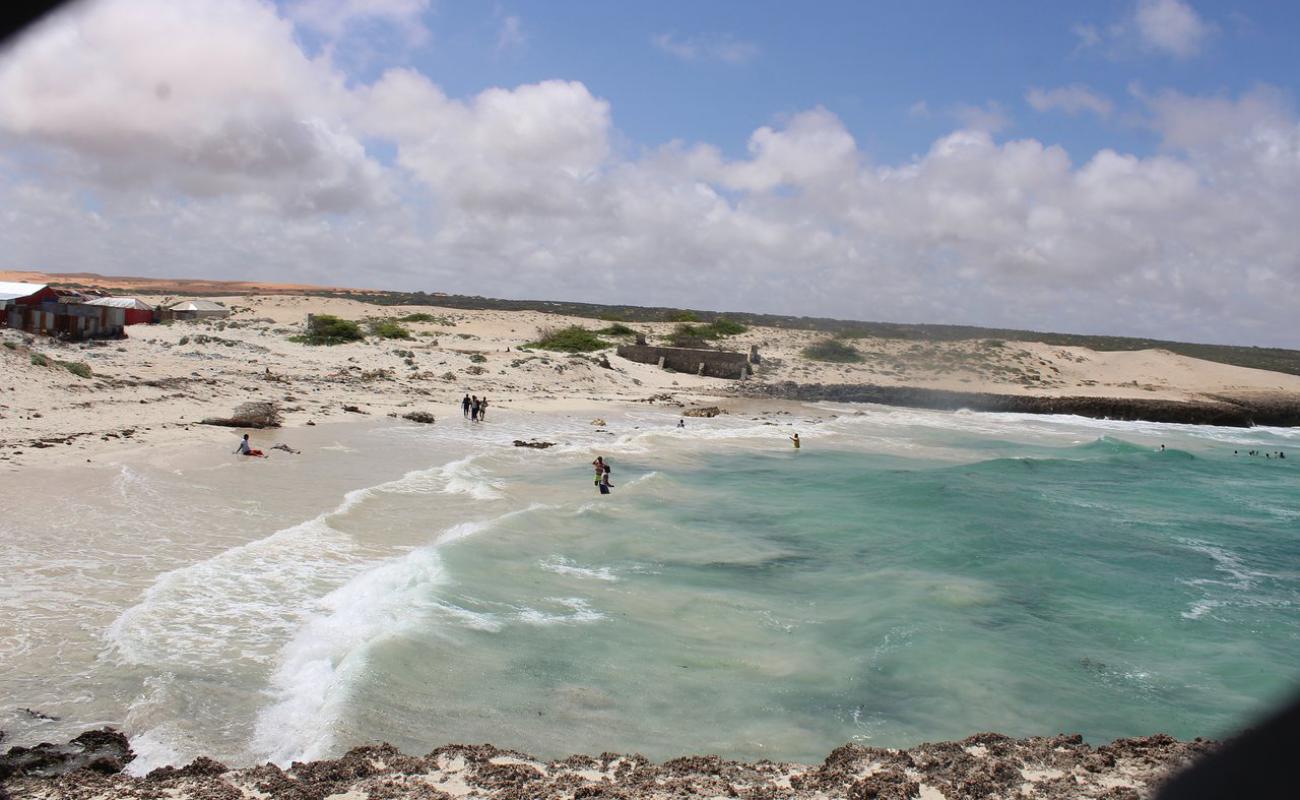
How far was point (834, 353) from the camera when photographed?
219 ft

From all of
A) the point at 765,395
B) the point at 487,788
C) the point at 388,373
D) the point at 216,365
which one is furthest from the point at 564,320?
the point at 487,788

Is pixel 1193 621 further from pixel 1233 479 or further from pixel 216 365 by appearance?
pixel 216 365

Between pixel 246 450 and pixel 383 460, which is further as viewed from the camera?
pixel 383 460

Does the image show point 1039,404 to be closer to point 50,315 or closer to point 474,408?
point 474,408

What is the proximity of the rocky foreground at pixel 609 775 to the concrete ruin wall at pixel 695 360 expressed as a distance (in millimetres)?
47429

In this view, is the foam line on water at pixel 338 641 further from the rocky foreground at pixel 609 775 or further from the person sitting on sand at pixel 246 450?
the person sitting on sand at pixel 246 450

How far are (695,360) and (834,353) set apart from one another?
641 inches

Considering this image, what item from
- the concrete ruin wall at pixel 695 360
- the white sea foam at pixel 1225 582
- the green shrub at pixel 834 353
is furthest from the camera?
the green shrub at pixel 834 353

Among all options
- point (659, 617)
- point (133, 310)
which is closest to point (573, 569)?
point (659, 617)

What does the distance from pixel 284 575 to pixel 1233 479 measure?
1240 inches

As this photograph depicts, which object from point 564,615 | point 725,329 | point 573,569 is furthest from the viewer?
point 725,329

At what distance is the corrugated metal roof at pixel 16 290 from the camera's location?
35.5m

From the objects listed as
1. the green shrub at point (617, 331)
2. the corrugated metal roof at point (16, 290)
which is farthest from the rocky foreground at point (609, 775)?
the green shrub at point (617, 331)

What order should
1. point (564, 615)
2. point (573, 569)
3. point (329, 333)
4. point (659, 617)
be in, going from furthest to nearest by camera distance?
point (329, 333) → point (573, 569) → point (659, 617) → point (564, 615)
